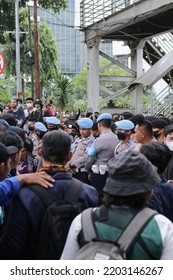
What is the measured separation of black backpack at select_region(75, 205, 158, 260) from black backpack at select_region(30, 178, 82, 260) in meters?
0.45

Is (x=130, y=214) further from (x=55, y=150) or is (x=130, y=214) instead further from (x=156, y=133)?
(x=156, y=133)

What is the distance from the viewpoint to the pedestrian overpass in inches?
613

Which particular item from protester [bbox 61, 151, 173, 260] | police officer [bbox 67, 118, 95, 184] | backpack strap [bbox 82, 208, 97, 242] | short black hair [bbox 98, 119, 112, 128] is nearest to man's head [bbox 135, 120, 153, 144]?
short black hair [bbox 98, 119, 112, 128]

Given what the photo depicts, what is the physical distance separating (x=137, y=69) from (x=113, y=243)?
16614 mm

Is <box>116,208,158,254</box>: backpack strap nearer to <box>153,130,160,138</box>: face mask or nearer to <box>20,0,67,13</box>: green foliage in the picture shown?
<box>153,130,160,138</box>: face mask

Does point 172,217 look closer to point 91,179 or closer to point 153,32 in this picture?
point 91,179

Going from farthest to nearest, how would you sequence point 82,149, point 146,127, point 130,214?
1. point 82,149
2. point 146,127
3. point 130,214

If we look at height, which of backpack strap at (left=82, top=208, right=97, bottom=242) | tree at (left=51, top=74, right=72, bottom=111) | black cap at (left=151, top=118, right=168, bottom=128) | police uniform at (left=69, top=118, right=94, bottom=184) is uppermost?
backpack strap at (left=82, top=208, right=97, bottom=242)

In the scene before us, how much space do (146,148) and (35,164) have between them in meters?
3.06

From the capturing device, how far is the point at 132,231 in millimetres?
1989

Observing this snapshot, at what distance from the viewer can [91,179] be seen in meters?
6.49

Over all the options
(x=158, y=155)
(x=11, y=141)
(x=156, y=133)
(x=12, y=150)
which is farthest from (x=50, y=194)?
(x=156, y=133)
